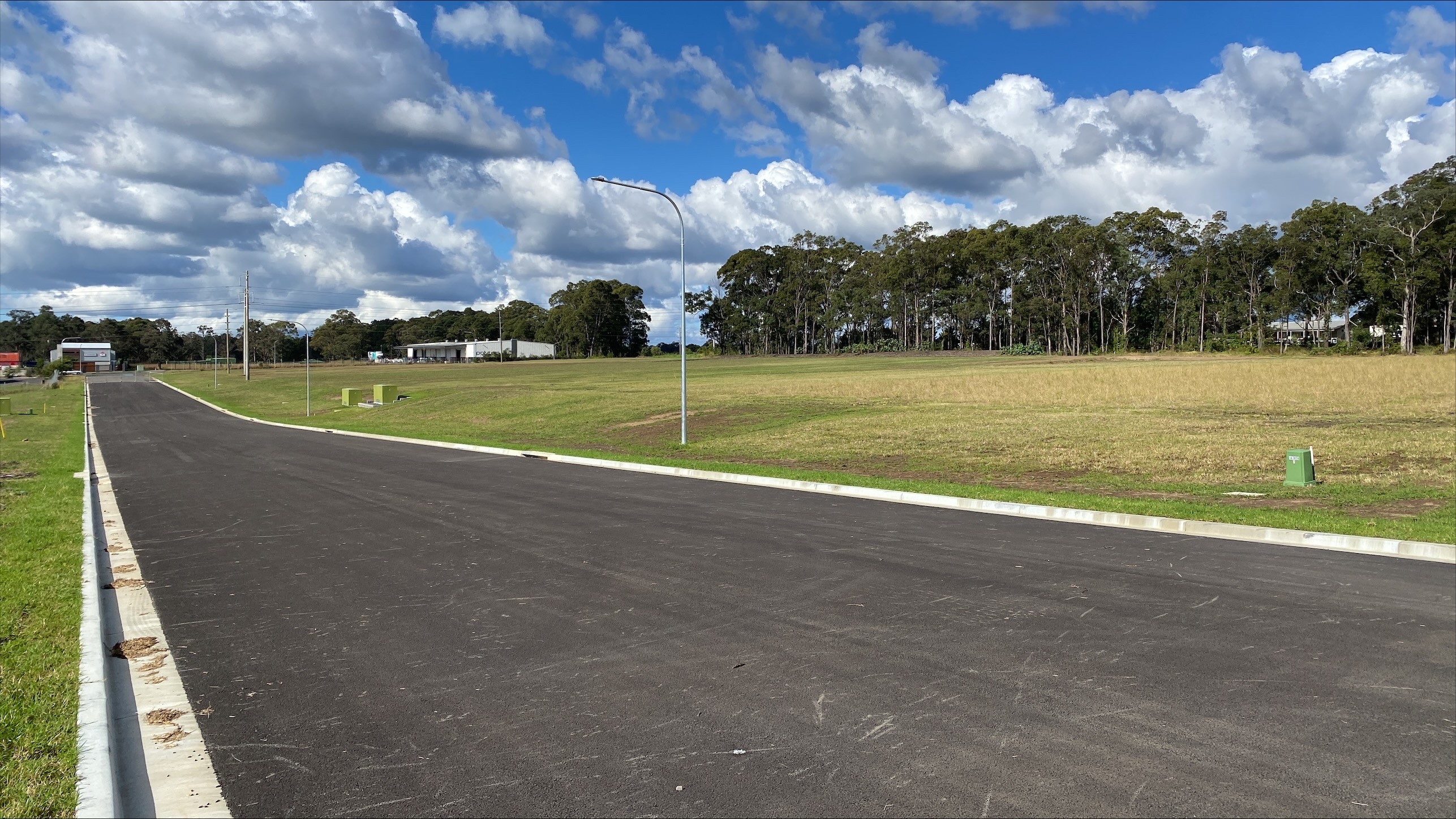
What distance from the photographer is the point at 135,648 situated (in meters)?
6.35

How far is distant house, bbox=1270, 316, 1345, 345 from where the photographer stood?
97.1m

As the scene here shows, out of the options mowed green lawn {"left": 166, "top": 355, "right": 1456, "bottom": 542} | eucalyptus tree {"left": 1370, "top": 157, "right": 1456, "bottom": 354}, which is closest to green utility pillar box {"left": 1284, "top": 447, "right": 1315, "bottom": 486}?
mowed green lawn {"left": 166, "top": 355, "right": 1456, "bottom": 542}

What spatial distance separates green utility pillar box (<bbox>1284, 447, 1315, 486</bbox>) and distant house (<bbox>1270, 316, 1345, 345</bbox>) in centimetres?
9313

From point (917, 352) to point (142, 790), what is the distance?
4113 inches

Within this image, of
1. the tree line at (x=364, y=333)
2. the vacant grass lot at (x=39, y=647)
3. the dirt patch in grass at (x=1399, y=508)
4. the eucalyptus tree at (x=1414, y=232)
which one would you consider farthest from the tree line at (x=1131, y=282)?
the vacant grass lot at (x=39, y=647)

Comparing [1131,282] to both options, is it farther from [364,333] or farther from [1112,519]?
[364,333]

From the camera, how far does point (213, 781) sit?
4.21m

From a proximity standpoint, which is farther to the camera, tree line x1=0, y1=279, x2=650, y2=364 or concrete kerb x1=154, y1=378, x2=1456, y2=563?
tree line x1=0, y1=279, x2=650, y2=364

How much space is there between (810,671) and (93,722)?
4.12 meters

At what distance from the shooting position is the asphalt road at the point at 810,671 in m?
4.06

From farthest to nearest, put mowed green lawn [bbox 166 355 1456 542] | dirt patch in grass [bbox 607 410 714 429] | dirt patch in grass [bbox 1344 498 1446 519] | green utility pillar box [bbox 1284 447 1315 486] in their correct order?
1. dirt patch in grass [bbox 607 410 714 429]
2. green utility pillar box [bbox 1284 447 1315 486]
3. mowed green lawn [bbox 166 355 1456 542]
4. dirt patch in grass [bbox 1344 498 1446 519]

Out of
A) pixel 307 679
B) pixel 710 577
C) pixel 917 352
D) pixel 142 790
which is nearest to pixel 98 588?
pixel 307 679

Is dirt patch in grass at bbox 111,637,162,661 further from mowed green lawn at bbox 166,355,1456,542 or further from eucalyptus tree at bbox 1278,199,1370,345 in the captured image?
eucalyptus tree at bbox 1278,199,1370,345

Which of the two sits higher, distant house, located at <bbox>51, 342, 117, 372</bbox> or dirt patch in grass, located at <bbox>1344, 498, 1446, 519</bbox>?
distant house, located at <bbox>51, 342, 117, 372</bbox>
